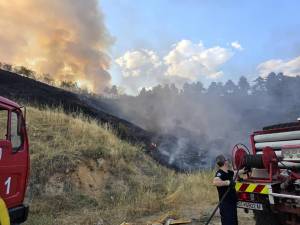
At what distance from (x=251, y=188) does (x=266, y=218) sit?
2.16 feet

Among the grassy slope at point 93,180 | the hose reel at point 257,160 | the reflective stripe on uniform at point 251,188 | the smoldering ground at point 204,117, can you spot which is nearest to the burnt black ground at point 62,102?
the smoldering ground at point 204,117

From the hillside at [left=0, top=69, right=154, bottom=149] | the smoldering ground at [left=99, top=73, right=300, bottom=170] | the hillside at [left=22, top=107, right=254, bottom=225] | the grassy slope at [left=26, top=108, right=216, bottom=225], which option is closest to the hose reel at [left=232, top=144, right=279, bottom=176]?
the hillside at [left=22, top=107, right=254, bottom=225]

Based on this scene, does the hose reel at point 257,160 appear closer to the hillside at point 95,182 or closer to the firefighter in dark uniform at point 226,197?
the firefighter in dark uniform at point 226,197

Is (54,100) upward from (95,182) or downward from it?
upward

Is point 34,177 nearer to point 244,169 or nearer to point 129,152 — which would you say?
point 129,152

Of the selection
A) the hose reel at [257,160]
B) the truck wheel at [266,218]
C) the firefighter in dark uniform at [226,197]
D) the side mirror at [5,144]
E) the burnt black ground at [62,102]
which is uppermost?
the burnt black ground at [62,102]

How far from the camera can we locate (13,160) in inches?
229

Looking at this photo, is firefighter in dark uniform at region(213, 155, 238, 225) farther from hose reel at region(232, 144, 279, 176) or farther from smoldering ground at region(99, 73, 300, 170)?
smoldering ground at region(99, 73, 300, 170)

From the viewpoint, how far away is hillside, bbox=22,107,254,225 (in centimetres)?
896

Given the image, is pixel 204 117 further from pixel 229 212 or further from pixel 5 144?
pixel 5 144

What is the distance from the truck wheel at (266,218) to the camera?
5.93m

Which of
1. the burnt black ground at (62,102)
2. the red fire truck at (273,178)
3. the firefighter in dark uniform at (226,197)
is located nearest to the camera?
the red fire truck at (273,178)

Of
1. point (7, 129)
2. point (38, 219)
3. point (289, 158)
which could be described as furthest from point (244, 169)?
point (38, 219)

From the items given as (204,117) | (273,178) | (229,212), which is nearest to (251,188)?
(273,178)
